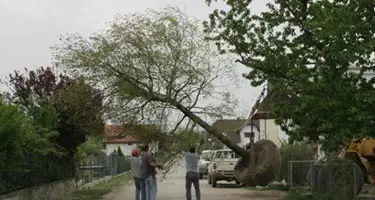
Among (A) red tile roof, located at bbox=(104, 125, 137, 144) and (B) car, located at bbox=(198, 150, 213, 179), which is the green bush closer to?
(A) red tile roof, located at bbox=(104, 125, 137, 144)

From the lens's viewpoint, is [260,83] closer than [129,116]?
Yes

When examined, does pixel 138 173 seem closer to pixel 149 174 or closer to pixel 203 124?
pixel 149 174

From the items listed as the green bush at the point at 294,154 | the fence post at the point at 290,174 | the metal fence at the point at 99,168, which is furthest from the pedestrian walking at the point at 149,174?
the metal fence at the point at 99,168

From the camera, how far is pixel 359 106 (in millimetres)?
15578

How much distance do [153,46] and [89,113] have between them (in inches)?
140

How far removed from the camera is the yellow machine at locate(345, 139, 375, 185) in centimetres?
2309

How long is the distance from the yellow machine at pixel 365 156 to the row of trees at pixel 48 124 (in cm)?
900

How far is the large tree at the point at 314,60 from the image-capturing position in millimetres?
14688

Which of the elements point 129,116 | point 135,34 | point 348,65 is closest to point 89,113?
point 129,116

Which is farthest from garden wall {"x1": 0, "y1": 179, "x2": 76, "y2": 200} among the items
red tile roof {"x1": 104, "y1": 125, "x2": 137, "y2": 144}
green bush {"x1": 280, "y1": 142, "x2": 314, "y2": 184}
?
green bush {"x1": 280, "y1": 142, "x2": 314, "y2": 184}

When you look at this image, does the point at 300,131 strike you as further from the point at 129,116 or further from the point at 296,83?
the point at 129,116

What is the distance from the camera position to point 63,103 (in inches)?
1022

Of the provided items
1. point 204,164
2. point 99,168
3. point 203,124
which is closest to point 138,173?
point 203,124

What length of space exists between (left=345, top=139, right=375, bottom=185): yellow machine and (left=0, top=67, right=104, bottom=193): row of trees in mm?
9000
